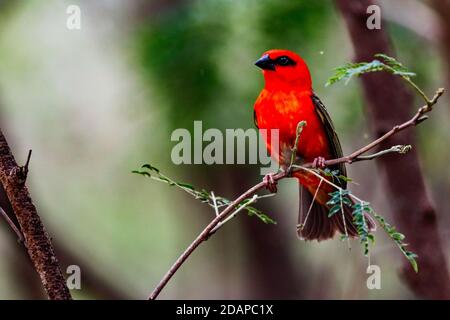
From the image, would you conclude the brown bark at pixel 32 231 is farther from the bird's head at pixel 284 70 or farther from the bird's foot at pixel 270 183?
the bird's head at pixel 284 70

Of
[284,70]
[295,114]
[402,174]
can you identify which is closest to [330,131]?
[295,114]

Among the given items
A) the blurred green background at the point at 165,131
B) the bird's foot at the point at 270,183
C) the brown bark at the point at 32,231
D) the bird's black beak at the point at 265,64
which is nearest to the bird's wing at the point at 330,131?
the bird's black beak at the point at 265,64

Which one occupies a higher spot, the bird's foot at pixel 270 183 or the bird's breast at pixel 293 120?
the bird's breast at pixel 293 120

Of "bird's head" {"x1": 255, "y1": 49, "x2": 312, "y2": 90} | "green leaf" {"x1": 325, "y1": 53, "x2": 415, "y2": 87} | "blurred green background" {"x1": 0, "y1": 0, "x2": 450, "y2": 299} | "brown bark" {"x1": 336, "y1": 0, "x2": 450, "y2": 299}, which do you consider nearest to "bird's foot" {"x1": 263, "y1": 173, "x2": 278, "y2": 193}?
"green leaf" {"x1": 325, "y1": 53, "x2": 415, "y2": 87}

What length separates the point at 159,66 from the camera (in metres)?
4.52

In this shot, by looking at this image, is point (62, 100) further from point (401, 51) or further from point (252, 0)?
point (401, 51)

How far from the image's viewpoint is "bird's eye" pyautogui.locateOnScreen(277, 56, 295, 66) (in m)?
3.78

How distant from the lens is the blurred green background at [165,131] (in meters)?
4.56

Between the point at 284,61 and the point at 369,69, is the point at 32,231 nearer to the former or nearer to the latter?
the point at 369,69

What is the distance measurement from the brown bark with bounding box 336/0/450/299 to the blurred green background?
55 centimetres

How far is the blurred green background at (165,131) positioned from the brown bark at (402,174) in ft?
1.79

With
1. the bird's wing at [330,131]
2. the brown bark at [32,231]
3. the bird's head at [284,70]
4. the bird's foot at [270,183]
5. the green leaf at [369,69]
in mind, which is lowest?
the brown bark at [32,231]

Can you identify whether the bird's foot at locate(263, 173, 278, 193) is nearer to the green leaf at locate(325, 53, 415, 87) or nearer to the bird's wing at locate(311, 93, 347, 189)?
the green leaf at locate(325, 53, 415, 87)

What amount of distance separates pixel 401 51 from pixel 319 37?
2.36ft
